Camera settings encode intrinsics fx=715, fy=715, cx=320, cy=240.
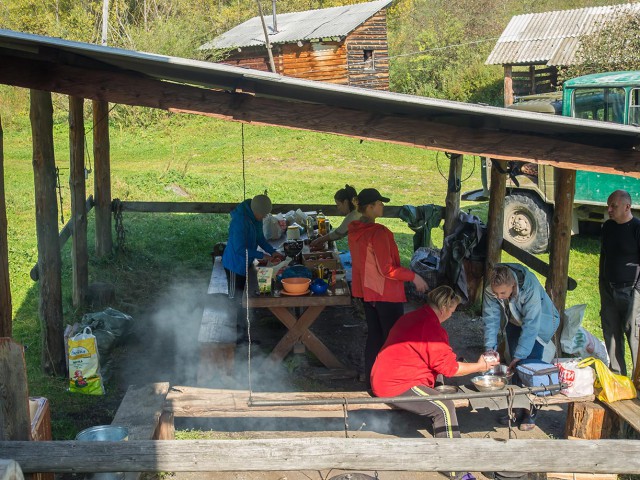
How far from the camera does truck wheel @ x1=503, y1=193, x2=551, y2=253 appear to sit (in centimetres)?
1219

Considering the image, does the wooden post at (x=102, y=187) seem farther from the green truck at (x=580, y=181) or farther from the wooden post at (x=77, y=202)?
the green truck at (x=580, y=181)

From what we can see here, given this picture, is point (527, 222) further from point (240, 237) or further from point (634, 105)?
point (240, 237)

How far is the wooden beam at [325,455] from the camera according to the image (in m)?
3.74

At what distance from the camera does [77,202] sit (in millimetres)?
8469

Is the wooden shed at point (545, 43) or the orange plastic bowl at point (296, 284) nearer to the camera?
the orange plastic bowl at point (296, 284)

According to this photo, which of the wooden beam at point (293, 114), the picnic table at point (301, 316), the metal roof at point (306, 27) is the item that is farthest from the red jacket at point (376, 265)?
the metal roof at point (306, 27)

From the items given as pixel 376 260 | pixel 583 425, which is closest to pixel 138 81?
pixel 376 260

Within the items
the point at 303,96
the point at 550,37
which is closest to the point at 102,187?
the point at 303,96

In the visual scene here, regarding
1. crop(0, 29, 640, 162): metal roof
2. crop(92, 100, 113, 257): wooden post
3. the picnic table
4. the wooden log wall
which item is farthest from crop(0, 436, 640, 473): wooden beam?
the wooden log wall

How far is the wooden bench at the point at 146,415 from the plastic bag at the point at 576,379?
9.61ft

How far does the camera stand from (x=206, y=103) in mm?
5055

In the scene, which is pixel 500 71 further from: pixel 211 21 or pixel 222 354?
pixel 222 354

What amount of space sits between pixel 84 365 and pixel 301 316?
2046 millimetres

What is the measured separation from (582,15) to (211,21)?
1952 cm
